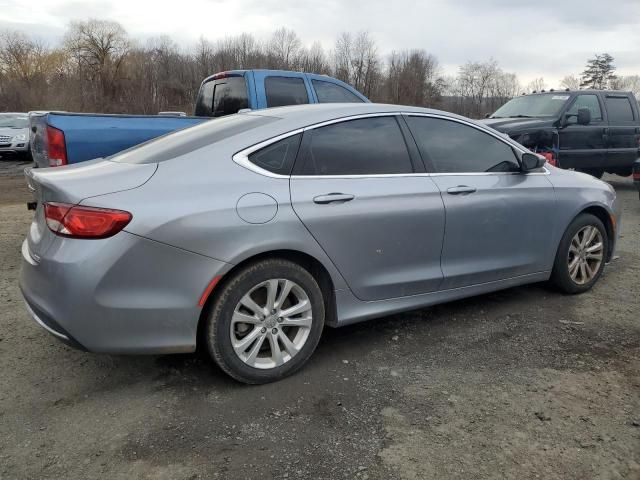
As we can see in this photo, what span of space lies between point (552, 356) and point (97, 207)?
9.49ft

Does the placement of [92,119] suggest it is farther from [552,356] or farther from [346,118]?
[552,356]

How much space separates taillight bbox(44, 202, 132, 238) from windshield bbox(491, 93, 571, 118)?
8.89 meters

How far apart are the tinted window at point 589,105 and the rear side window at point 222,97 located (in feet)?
20.2

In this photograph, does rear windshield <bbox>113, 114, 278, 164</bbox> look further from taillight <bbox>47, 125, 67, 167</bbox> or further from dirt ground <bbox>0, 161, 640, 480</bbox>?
taillight <bbox>47, 125, 67, 167</bbox>

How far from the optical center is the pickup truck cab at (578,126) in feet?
30.7

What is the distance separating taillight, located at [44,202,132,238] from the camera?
274cm

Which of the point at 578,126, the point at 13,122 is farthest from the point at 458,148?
the point at 13,122

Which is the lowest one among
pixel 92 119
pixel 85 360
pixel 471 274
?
pixel 85 360

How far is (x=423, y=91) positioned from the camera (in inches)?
2594

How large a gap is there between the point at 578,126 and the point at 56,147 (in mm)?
8635

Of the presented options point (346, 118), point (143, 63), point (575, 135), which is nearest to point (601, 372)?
point (346, 118)

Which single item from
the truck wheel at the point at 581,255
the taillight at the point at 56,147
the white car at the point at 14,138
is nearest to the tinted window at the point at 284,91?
the taillight at the point at 56,147

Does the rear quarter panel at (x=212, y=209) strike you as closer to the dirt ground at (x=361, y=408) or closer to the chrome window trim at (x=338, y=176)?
the chrome window trim at (x=338, y=176)

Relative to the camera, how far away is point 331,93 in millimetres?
7105
